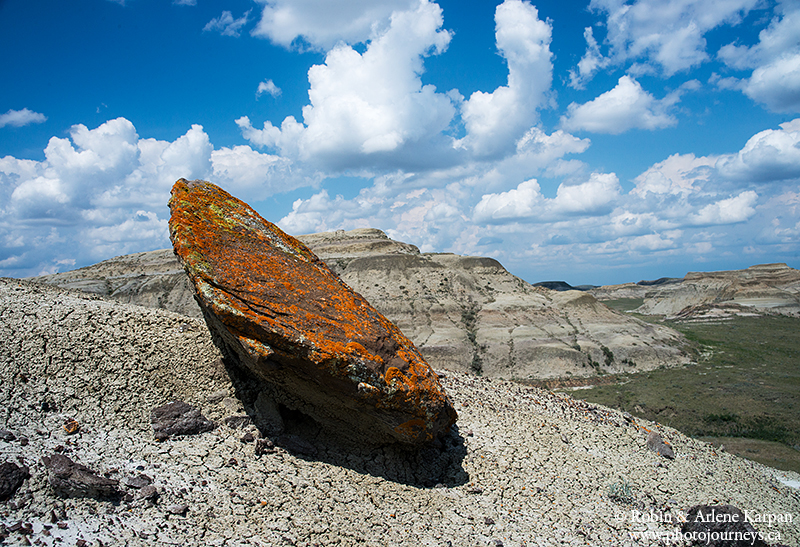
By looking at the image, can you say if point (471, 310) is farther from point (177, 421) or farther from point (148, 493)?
point (148, 493)

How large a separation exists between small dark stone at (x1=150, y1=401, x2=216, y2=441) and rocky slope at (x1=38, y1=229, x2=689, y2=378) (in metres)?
33.4

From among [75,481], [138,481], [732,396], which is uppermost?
[75,481]

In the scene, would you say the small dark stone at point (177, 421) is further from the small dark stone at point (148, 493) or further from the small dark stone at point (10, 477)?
the small dark stone at point (10, 477)

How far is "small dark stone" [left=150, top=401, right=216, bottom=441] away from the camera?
21.3 ft

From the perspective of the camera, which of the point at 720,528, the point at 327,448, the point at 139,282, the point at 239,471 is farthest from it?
the point at 139,282

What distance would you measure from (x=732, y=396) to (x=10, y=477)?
37966 mm

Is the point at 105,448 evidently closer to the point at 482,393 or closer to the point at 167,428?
the point at 167,428

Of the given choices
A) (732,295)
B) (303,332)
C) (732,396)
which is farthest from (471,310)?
(732,295)

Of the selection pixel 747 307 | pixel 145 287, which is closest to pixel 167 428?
pixel 145 287

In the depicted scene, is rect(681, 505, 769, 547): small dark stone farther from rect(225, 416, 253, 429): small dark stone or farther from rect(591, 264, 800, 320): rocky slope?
rect(591, 264, 800, 320): rocky slope

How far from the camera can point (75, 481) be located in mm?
4754

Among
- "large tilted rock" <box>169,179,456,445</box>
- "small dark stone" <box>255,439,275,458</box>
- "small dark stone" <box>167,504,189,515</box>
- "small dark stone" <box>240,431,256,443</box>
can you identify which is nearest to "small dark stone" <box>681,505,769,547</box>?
"large tilted rock" <box>169,179,456,445</box>

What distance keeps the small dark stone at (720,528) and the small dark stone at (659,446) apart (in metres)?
3.28

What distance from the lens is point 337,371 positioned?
656cm
